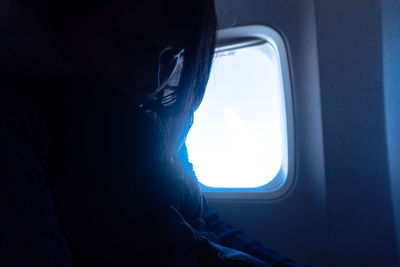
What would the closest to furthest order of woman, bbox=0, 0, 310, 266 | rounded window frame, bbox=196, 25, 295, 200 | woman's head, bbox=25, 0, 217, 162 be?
woman, bbox=0, 0, 310, 266, woman's head, bbox=25, 0, 217, 162, rounded window frame, bbox=196, 25, 295, 200

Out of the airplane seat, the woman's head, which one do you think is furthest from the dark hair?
the airplane seat

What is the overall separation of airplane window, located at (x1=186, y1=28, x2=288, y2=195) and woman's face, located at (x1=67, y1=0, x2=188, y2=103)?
72 centimetres

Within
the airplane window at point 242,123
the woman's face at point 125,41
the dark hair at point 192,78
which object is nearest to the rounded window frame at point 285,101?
the airplane window at point 242,123

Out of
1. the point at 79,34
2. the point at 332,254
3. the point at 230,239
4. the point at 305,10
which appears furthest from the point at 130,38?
the point at 332,254

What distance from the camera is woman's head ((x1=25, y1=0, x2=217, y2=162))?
2.28 ft

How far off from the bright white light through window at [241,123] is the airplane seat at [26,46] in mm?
932

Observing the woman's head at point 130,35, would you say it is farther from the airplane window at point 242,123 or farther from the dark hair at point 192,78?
the airplane window at point 242,123

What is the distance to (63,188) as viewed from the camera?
60 cm

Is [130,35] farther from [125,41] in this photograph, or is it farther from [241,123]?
[241,123]

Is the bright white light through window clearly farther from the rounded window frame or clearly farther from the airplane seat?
the airplane seat

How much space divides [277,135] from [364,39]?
0.46 meters

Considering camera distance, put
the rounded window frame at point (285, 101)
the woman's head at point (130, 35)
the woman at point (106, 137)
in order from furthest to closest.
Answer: the rounded window frame at point (285, 101) < the woman's head at point (130, 35) < the woman at point (106, 137)

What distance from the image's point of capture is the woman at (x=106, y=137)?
1.66 ft

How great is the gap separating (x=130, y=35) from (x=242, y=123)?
85 centimetres
